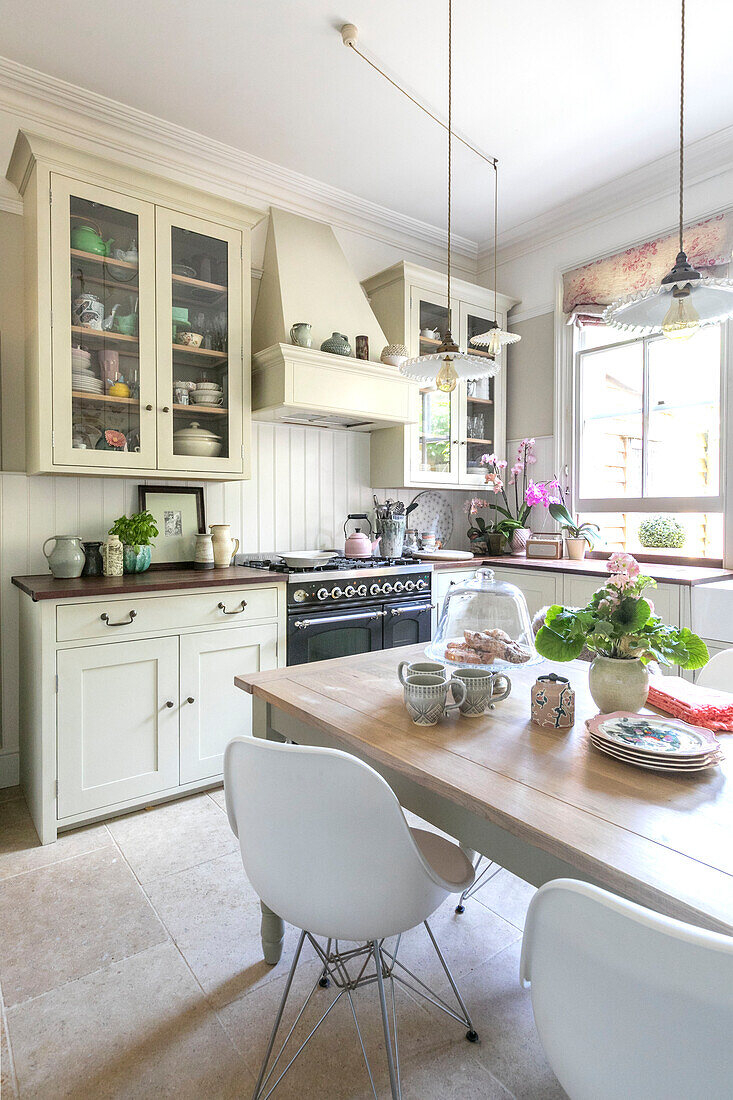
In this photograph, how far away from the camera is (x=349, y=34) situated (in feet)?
7.74

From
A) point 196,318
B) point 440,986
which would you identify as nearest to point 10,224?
point 196,318

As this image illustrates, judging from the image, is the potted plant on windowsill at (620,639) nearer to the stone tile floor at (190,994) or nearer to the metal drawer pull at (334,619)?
the stone tile floor at (190,994)

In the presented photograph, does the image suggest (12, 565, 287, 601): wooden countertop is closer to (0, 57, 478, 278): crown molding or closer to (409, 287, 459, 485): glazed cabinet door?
(409, 287, 459, 485): glazed cabinet door

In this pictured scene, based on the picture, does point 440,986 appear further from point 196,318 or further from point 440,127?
point 440,127

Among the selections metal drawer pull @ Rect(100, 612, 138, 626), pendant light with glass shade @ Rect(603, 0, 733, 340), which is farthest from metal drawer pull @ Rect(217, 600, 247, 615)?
pendant light with glass shade @ Rect(603, 0, 733, 340)

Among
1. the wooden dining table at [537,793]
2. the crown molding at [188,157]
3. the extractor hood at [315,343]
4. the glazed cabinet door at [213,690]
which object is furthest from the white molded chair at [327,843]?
the crown molding at [188,157]

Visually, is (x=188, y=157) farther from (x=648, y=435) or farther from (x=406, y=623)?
(x=648, y=435)

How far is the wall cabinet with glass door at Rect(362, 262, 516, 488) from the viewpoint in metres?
3.64

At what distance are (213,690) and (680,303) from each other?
2211 millimetres

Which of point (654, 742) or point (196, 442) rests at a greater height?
point (196, 442)

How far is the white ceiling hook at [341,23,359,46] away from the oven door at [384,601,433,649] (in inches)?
95.5

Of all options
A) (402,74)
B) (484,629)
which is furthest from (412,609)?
(402,74)

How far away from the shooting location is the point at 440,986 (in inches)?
62.8

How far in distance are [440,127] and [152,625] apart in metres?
2.72
